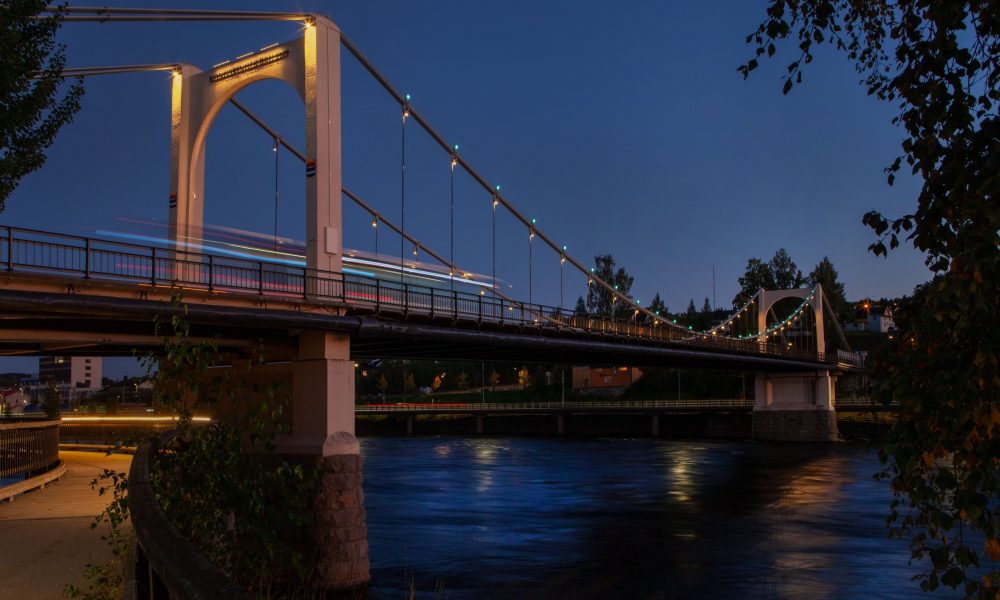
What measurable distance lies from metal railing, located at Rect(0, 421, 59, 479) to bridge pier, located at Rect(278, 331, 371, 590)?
5688 millimetres

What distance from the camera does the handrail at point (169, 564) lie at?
8.53 feet

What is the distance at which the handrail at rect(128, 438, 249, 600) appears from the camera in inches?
102

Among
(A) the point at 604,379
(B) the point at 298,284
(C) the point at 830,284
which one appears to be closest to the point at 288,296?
(B) the point at 298,284

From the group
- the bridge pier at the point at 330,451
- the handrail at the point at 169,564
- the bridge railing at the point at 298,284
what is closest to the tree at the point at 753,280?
the bridge railing at the point at 298,284

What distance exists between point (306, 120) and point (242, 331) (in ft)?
20.0

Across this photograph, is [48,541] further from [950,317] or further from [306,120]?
[306,120]

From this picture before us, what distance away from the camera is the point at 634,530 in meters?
29.8

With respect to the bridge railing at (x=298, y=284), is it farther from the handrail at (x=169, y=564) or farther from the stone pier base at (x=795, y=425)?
the stone pier base at (x=795, y=425)

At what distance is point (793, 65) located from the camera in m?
5.05

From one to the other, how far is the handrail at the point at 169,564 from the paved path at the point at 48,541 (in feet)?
22.1

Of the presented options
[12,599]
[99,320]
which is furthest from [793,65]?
[99,320]

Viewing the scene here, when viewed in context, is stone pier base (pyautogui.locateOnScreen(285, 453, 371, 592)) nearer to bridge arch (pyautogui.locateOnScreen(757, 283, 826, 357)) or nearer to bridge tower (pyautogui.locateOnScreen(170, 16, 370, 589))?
bridge tower (pyautogui.locateOnScreen(170, 16, 370, 589))

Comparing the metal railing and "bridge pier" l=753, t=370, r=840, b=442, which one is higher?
the metal railing

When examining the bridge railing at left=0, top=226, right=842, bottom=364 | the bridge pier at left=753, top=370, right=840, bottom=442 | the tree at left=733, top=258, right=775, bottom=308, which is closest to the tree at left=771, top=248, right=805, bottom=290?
the tree at left=733, top=258, right=775, bottom=308
